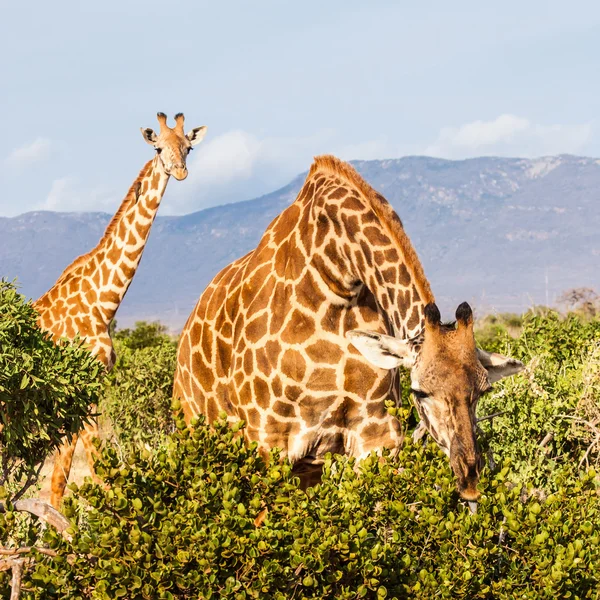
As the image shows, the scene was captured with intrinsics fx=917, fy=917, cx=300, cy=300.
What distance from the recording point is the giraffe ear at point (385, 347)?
5211 millimetres

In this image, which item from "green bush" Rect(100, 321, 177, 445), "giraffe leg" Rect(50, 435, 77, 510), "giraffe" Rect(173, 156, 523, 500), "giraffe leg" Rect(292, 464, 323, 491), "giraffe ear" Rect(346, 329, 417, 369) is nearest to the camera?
"giraffe ear" Rect(346, 329, 417, 369)

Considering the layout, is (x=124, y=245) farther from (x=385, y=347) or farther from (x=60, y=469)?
(x=385, y=347)

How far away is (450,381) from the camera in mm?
4855

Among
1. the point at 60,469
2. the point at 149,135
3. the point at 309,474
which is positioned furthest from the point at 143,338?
the point at 309,474

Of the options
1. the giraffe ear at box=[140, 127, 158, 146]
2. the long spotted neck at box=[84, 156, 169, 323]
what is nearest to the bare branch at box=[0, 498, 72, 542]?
the long spotted neck at box=[84, 156, 169, 323]

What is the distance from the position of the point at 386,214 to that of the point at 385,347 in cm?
129

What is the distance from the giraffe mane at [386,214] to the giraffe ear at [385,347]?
37 cm

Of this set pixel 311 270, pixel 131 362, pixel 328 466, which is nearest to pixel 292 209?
pixel 311 270

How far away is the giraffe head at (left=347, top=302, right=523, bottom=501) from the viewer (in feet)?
15.4

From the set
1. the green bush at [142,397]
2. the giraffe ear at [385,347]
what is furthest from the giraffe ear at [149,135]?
the giraffe ear at [385,347]

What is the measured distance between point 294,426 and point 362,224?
5.07 ft

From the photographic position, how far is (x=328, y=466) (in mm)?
4551

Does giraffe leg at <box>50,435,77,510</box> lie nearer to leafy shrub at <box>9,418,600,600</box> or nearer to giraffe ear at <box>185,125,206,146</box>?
giraffe ear at <box>185,125,206,146</box>

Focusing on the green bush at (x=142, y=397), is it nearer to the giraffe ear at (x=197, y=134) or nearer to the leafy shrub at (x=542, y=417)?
the giraffe ear at (x=197, y=134)
